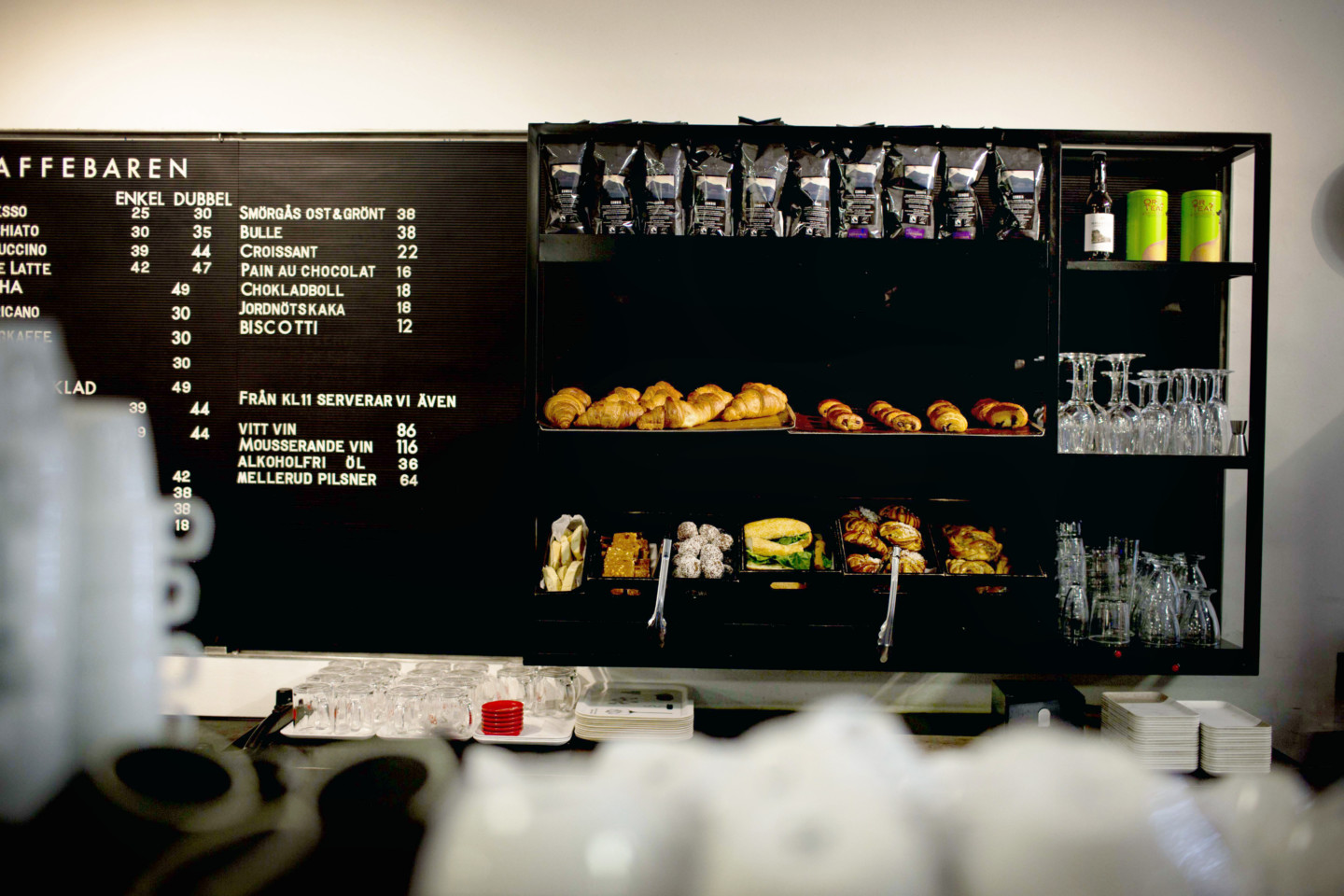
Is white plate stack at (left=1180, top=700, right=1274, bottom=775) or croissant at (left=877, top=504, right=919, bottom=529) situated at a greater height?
croissant at (left=877, top=504, right=919, bottom=529)

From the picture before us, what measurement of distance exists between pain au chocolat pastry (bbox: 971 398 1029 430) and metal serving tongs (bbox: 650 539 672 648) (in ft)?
2.97

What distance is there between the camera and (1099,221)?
207 centimetres

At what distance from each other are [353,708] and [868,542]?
4.70ft

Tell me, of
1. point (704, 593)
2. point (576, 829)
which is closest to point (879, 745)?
point (576, 829)

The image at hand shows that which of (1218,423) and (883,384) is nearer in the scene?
(1218,423)

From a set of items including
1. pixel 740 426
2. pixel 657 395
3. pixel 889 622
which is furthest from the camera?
pixel 657 395

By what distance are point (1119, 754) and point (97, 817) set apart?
0.66 metres

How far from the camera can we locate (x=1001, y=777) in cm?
45

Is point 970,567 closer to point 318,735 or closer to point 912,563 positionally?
point 912,563

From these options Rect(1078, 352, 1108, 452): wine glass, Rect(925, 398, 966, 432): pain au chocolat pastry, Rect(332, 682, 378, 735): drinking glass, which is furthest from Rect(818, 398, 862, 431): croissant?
Rect(332, 682, 378, 735): drinking glass

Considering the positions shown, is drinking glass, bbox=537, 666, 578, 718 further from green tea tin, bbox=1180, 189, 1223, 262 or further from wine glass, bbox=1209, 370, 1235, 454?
green tea tin, bbox=1180, 189, 1223, 262

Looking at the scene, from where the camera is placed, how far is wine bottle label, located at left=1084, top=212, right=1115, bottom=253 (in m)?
2.07

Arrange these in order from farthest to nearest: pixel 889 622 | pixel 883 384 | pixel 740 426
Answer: pixel 883 384 → pixel 740 426 → pixel 889 622

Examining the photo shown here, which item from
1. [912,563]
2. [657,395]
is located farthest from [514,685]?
[912,563]
